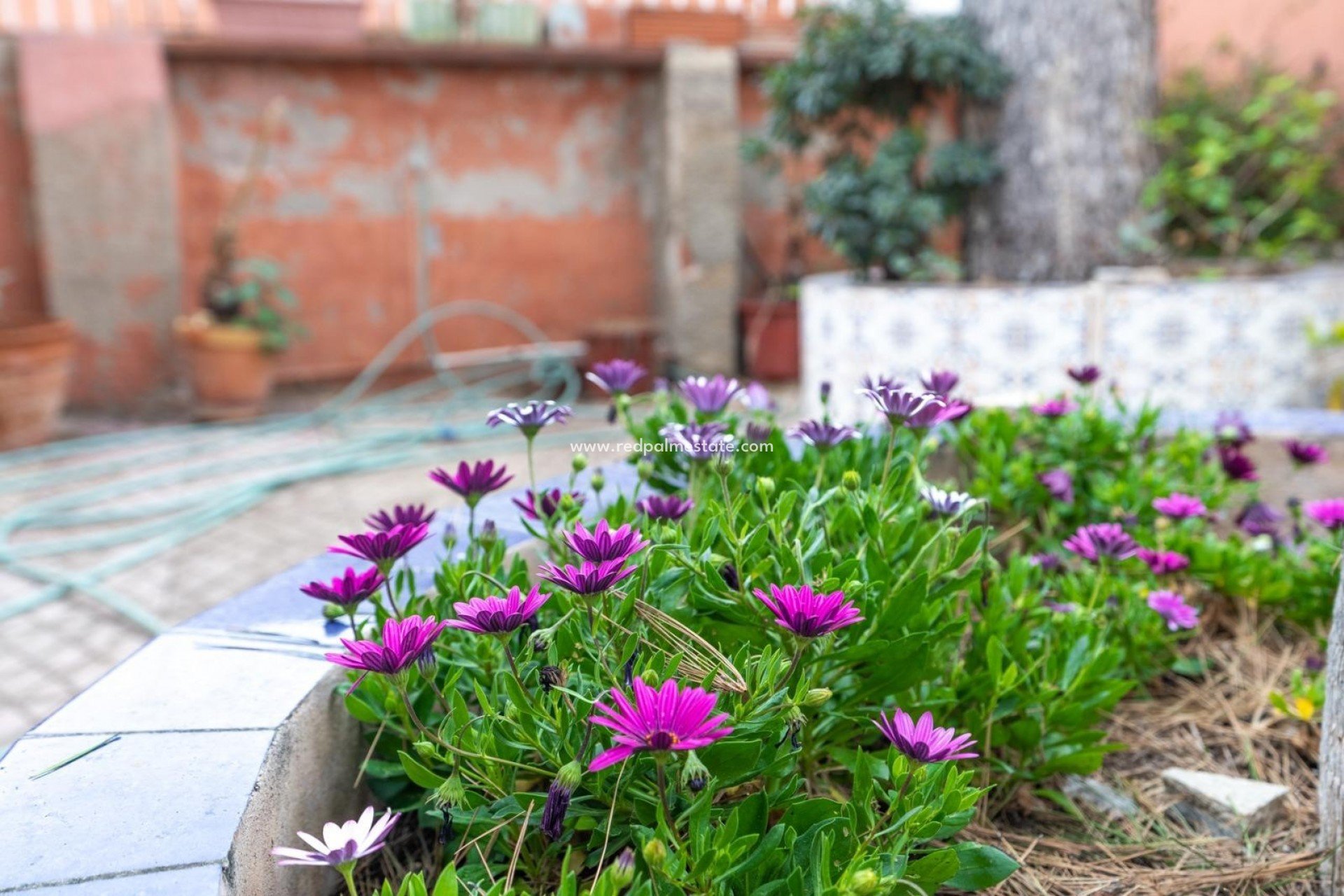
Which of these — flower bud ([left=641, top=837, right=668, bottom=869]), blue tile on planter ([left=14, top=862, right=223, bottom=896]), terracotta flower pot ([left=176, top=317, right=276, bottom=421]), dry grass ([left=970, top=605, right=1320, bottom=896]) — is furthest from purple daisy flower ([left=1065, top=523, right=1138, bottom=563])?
terracotta flower pot ([left=176, top=317, right=276, bottom=421])

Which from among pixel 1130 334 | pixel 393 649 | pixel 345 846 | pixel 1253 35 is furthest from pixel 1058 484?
pixel 1253 35

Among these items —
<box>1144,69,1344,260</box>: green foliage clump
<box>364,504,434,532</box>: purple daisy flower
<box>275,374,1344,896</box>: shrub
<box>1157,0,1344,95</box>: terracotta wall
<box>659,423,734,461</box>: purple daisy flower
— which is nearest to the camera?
<box>275,374,1344,896</box>: shrub

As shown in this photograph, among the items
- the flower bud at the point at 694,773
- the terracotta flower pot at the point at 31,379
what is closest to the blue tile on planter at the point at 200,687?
the flower bud at the point at 694,773

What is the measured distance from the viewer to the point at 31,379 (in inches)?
199

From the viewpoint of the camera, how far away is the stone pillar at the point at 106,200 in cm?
548

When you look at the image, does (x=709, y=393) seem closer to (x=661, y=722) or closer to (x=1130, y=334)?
(x=661, y=722)

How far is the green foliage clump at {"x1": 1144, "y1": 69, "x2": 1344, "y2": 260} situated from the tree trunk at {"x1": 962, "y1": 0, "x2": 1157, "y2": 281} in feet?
0.42

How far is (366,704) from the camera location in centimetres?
117

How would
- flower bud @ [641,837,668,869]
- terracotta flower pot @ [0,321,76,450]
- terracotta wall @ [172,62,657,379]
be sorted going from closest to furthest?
flower bud @ [641,837,668,869] → terracotta flower pot @ [0,321,76,450] → terracotta wall @ [172,62,657,379]

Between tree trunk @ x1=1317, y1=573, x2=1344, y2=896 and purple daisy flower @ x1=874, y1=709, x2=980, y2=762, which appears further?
tree trunk @ x1=1317, y1=573, x2=1344, y2=896

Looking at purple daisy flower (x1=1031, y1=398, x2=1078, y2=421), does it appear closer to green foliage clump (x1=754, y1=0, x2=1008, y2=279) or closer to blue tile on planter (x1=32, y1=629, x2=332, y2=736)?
blue tile on planter (x1=32, y1=629, x2=332, y2=736)

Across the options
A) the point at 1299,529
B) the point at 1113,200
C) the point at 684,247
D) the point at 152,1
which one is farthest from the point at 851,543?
the point at 152,1

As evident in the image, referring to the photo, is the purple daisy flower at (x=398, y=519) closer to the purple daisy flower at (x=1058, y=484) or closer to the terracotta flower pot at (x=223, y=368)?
the purple daisy flower at (x=1058, y=484)

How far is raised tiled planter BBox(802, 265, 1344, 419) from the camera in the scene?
3.51 metres
